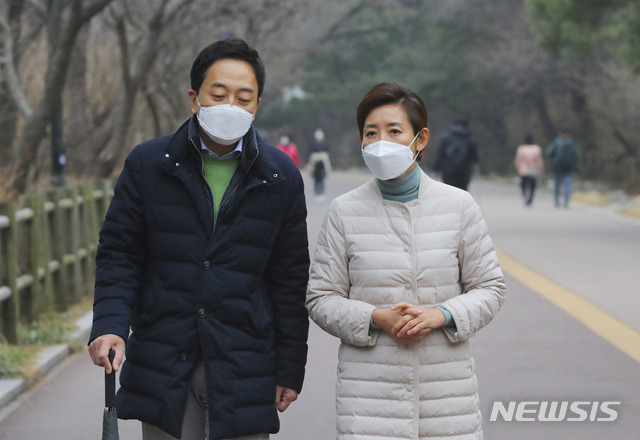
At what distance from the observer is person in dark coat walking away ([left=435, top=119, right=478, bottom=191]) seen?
63.6 feet

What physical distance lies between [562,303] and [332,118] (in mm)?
60665

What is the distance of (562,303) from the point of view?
38.0ft

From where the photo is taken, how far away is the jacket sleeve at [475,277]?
3.85m

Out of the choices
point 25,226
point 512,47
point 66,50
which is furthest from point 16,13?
point 512,47

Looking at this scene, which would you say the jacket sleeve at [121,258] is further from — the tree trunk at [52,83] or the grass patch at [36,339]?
the tree trunk at [52,83]

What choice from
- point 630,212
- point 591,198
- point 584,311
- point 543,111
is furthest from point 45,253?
point 543,111

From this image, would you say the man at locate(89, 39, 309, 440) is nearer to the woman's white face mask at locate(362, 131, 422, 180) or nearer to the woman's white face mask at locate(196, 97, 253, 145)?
the woman's white face mask at locate(196, 97, 253, 145)

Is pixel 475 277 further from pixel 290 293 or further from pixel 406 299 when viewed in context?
pixel 290 293

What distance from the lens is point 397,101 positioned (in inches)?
154

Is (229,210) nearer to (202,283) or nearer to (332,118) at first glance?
(202,283)

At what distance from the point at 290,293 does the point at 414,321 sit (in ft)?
1.51

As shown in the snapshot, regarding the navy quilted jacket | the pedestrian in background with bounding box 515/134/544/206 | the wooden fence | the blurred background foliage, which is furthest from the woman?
the pedestrian in background with bounding box 515/134/544/206

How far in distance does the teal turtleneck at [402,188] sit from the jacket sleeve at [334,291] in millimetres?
176

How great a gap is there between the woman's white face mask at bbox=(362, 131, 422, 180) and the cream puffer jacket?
104 mm
